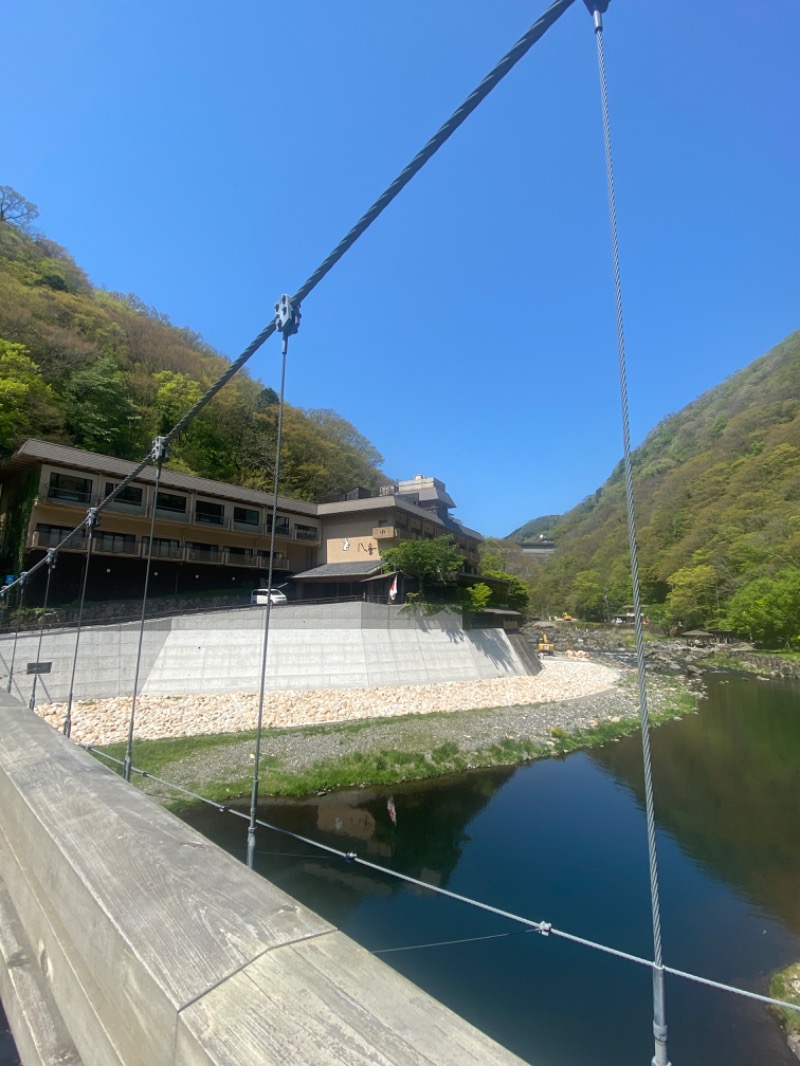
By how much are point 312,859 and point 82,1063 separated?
7.31 meters

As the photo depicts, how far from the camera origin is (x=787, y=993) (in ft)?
15.9

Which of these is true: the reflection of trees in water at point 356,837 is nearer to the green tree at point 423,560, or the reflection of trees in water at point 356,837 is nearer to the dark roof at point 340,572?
the green tree at point 423,560

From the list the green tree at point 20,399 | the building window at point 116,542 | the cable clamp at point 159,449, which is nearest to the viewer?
the cable clamp at point 159,449

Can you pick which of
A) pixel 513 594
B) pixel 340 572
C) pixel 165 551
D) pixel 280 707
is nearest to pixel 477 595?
pixel 340 572

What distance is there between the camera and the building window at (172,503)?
21125mm

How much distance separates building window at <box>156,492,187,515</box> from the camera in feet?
69.3

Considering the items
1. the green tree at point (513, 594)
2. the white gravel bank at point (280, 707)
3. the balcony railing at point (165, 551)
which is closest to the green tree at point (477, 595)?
the white gravel bank at point (280, 707)

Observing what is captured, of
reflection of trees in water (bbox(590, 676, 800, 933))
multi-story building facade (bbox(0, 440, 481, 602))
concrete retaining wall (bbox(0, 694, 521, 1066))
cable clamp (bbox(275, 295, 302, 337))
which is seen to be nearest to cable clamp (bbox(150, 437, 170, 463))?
cable clamp (bbox(275, 295, 302, 337))

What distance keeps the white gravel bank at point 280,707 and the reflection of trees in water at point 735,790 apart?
461 cm

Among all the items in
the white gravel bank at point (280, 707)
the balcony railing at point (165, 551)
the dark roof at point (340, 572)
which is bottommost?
the white gravel bank at point (280, 707)

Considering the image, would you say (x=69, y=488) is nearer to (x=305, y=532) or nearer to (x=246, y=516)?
(x=246, y=516)

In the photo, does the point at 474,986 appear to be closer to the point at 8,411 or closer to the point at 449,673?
the point at 449,673

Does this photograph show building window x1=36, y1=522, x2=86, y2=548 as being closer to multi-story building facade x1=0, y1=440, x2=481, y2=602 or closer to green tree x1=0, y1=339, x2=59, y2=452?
multi-story building facade x1=0, y1=440, x2=481, y2=602

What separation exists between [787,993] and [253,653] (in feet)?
44.3
